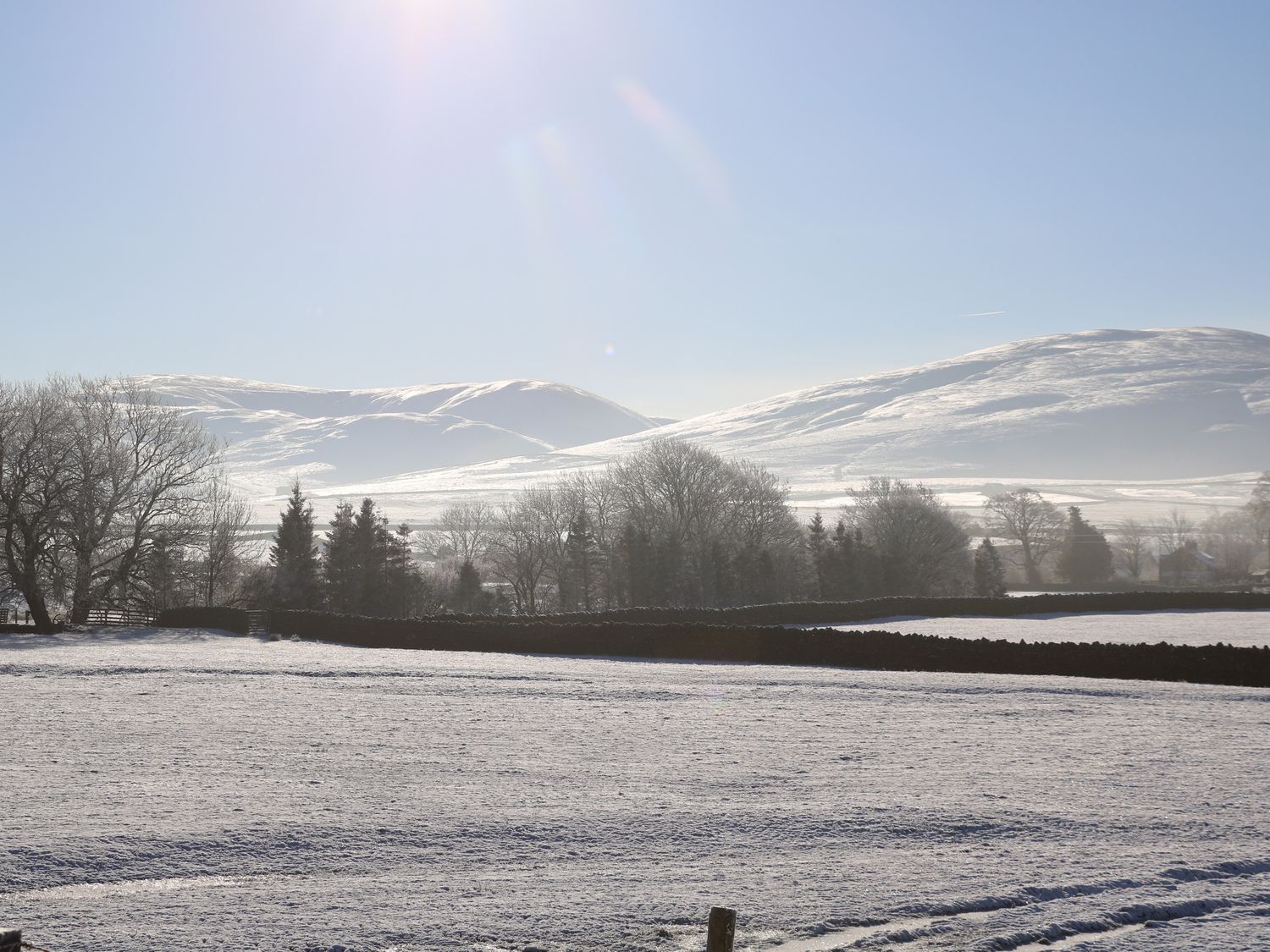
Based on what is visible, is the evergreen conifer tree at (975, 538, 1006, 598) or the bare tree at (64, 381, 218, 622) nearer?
the bare tree at (64, 381, 218, 622)

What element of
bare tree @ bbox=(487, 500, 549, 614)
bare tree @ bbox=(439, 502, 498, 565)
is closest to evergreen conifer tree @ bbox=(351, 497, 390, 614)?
bare tree @ bbox=(487, 500, 549, 614)

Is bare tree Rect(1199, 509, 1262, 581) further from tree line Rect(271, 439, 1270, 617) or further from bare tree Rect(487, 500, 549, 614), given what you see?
bare tree Rect(487, 500, 549, 614)

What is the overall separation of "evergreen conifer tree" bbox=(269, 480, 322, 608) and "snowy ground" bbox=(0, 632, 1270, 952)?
4122 centimetres

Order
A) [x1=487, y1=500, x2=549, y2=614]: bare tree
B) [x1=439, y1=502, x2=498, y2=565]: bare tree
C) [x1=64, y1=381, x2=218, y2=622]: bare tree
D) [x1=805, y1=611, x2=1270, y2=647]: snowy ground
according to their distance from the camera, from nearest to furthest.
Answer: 1. [x1=805, y1=611, x2=1270, y2=647]: snowy ground
2. [x1=64, y1=381, x2=218, y2=622]: bare tree
3. [x1=487, y1=500, x2=549, y2=614]: bare tree
4. [x1=439, y1=502, x2=498, y2=565]: bare tree

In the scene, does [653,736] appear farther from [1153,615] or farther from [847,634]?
[1153,615]

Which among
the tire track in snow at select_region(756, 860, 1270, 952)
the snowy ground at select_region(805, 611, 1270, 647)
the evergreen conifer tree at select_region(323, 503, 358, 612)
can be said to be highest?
the evergreen conifer tree at select_region(323, 503, 358, 612)

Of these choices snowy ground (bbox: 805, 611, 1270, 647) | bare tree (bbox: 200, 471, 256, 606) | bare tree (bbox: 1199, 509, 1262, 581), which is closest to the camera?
snowy ground (bbox: 805, 611, 1270, 647)

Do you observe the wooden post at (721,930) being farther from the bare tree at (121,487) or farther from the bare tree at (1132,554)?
the bare tree at (1132,554)

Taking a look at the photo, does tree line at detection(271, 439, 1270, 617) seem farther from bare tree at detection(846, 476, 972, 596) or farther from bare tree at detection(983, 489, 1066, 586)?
bare tree at detection(983, 489, 1066, 586)

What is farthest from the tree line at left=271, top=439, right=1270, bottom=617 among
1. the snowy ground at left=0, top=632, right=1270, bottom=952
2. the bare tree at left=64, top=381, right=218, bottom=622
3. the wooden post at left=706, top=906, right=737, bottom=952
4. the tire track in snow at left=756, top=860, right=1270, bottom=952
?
the wooden post at left=706, top=906, right=737, bottom=952

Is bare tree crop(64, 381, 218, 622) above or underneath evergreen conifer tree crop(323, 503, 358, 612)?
above

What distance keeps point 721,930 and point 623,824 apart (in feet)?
18.6

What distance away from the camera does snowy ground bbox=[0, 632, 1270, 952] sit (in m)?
8.15

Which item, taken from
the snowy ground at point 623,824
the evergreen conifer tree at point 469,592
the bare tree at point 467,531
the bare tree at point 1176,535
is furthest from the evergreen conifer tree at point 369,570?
the bare tree at point 1176,535
